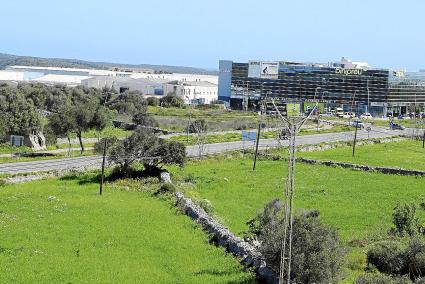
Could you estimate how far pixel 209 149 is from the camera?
2421 inches

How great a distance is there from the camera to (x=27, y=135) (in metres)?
62.2

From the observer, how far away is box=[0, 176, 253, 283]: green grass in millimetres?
21422

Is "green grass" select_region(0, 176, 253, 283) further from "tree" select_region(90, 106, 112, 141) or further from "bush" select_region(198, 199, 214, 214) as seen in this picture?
"tree" select_region(90, 106, 112, 141)

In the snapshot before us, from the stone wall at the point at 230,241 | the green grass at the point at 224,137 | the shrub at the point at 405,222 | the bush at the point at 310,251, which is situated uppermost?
the bush at the point at 310,251

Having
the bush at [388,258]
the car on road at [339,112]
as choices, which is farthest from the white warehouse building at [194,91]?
the bush at [388,258]

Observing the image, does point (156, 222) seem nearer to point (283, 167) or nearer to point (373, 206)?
point (373, 206)

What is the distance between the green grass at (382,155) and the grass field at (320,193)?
632 cm

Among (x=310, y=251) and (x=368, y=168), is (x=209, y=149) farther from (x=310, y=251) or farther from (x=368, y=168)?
(x=310, y=251)

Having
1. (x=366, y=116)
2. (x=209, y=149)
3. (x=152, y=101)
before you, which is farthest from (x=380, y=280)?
(x=152, y=101)

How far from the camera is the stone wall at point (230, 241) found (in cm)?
2197

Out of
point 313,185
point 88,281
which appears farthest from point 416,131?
point 88,281

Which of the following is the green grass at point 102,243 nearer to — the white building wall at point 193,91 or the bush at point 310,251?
the bush at point 310,251

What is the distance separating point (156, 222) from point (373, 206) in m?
13.7

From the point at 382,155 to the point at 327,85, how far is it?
88181 mm
